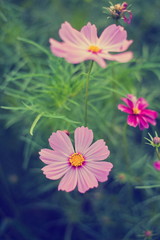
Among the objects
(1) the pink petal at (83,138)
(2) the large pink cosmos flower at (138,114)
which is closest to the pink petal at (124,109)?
(2) the large pink cosmos flower at (138,114)

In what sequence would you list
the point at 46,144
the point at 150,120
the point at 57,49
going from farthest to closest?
the point at 46,144
the point at 150,120
the point at 57,49

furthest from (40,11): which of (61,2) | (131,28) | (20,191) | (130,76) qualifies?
(20,191)

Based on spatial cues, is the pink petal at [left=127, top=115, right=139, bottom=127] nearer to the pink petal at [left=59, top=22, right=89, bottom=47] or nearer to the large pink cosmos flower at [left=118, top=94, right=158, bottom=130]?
the large pink cosmos flower at [left=118, top=94, right=158, bottom=130]

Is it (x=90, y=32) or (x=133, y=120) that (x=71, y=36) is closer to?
(x=90, y=32)

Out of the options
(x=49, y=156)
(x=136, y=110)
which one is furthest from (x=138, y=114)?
(x=49, y=156)

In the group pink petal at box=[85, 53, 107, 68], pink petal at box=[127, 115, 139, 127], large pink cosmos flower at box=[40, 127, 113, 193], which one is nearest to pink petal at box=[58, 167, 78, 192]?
large pink cosmos flower at box=[40, 127, 113, 193]

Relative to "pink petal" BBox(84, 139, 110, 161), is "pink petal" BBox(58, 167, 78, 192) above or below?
below

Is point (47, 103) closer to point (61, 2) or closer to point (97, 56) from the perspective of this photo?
point (97, 56)
